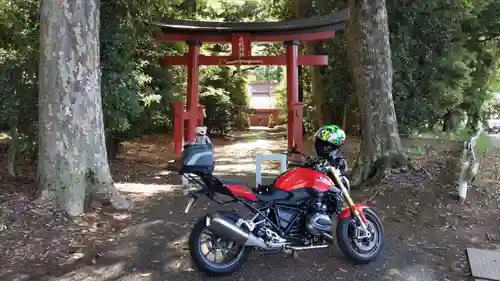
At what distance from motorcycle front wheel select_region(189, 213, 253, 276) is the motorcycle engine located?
0.61m

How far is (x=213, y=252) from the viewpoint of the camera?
4211 millimetres

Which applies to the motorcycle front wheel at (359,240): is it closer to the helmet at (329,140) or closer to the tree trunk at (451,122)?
the helmet at (329,140)

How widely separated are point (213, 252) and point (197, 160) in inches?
34.9

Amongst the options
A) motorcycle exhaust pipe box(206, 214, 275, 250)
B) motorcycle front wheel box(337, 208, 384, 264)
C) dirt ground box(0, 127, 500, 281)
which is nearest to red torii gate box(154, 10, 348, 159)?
dirt ground box(0, 127, 500, 281)

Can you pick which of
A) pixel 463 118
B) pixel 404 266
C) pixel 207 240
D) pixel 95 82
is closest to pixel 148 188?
pixel 95 82

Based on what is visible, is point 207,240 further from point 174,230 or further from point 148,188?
point 148,188

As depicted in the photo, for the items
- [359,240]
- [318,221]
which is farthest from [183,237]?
[359,240]

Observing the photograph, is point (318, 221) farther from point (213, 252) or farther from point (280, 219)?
point (213, 252)

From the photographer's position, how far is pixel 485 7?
15273 millimetres

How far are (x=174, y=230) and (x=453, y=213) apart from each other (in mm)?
3640

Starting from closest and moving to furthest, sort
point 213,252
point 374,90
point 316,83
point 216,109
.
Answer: point 213,252 → point 374,90 → point 316,83 → point 216,109

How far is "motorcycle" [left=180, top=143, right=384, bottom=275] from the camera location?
4.08 meters

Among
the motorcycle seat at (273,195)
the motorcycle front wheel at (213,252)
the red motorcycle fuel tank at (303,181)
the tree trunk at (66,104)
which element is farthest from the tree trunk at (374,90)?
the tree trunk at (66,104)

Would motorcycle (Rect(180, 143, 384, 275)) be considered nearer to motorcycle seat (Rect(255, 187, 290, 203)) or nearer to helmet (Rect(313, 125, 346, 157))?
motorcycle seat (Rect(255, 187, 290, 203))
